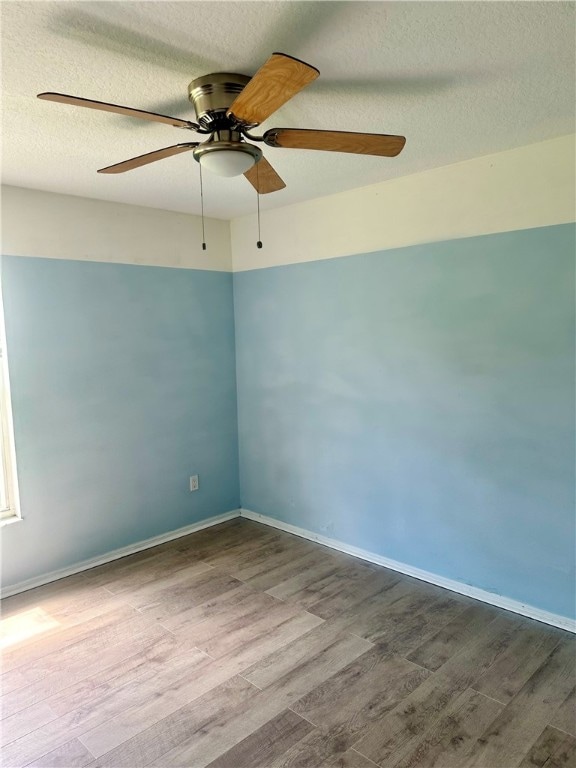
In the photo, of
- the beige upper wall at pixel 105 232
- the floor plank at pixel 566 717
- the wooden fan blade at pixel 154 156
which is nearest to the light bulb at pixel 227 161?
the wooden fan blade at pixel 154 156

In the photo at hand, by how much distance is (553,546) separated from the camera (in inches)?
105

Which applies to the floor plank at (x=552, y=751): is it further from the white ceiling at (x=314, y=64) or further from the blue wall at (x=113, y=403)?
the blue wall at (x=113, y=403)

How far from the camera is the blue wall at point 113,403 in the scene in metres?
3.15

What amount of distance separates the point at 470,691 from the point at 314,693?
26.5 inches

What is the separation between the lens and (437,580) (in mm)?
3137

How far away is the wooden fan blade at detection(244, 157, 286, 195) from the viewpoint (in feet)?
7.02

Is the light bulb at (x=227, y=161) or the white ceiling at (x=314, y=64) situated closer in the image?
the white ceiling at (x=314, y=64)

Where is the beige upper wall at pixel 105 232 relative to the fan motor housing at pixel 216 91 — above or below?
below

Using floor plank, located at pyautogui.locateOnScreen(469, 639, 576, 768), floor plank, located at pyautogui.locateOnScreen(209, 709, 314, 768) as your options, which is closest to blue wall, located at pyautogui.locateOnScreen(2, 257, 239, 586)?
floor plank, located at pyautogui.locateOnScreen(209, 709, 314, 768)

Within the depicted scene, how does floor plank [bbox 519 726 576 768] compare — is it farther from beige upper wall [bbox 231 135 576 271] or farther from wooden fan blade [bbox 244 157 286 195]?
wooden fan blade [bbox 244 157 286 195]

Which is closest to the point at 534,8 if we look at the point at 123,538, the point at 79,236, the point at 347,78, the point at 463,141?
the point at 347,78

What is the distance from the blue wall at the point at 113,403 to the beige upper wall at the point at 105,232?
81 mm

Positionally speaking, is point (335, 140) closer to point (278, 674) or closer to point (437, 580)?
point (278, 674)

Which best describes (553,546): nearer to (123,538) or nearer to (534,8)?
(534,8)
